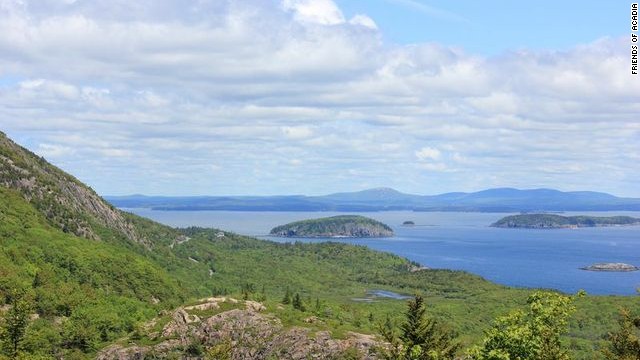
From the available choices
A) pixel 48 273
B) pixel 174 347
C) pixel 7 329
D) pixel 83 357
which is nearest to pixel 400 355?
pixel 7 329

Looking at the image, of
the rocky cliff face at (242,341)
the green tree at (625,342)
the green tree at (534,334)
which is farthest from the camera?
the rocky cliff face at (242,341)

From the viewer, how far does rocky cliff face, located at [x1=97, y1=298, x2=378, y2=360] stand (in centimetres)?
11728

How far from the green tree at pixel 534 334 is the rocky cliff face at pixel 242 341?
2422 inches

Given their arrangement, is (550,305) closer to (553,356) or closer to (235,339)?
(553,356)

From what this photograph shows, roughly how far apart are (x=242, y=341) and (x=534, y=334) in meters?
76.0

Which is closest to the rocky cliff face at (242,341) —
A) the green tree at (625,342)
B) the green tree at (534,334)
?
the green tree at (625,342)

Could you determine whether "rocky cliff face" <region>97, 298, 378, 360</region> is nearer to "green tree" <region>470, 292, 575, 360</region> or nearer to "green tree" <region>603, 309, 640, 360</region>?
"green tree" <region>603, 309, 640, 360</region>

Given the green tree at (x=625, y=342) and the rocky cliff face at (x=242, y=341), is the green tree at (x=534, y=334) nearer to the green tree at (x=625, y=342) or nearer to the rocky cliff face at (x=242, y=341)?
the green tree at (x=625, y=342)

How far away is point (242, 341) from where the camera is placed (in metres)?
122

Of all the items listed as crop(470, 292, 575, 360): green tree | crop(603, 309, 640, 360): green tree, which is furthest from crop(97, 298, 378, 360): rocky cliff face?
crop(470, 292, 575, 360): green tree

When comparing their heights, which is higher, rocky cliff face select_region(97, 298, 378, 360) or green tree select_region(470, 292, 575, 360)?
green tree select_region(470, 292, 575, 360)

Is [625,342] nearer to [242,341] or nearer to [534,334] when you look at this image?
[534,334]

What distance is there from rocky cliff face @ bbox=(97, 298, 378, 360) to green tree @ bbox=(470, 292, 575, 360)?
6152cm

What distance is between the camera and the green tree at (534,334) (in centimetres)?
5228
